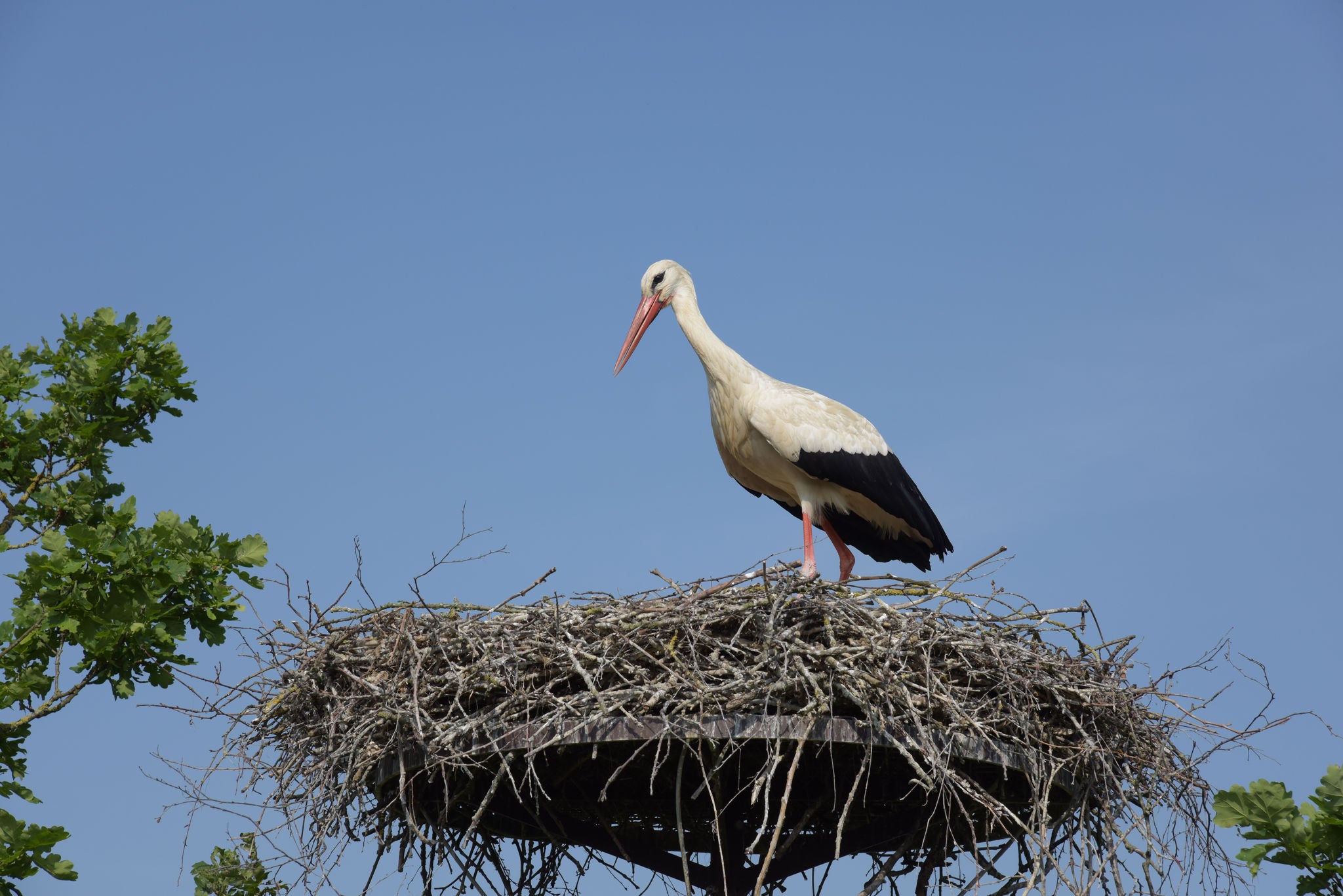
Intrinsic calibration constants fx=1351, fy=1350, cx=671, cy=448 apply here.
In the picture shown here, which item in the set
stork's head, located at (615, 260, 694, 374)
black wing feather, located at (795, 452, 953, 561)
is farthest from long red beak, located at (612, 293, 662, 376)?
black wing feather, located at (795, 452, 953, 561)

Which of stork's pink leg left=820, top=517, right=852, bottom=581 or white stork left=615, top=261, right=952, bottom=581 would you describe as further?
stork's pink leg left=820, top=517, right=852, bottom=581

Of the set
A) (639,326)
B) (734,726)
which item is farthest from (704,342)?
(734,726)

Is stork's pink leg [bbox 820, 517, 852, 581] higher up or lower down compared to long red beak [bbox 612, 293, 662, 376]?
lower down

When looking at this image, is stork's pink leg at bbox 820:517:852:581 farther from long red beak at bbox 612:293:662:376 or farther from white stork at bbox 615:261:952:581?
long red beak at bbox 612:293:662:376

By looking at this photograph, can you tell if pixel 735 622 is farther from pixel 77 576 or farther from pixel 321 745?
pixel 77 576

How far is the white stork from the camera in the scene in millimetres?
7891

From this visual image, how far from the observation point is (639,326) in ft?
29.3

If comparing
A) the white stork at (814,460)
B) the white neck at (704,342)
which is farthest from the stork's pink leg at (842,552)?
the white neck at (704,342)

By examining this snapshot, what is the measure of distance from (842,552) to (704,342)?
160cm

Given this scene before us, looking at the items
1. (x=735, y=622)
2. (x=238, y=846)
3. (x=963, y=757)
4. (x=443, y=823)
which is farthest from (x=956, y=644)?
(x=238, y=846)

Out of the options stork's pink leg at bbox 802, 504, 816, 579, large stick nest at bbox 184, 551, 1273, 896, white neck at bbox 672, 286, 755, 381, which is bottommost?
large stick nest at bbox 184, 551, 1273, 896

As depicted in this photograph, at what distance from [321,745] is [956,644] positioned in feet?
9.56

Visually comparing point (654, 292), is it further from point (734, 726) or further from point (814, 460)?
point (734, 726)

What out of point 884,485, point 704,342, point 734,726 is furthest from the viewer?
point 704,342
